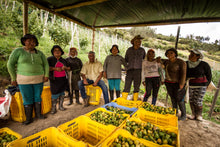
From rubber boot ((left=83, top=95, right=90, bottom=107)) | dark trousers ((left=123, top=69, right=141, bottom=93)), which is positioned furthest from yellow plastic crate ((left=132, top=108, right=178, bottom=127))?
rubber boot ((left=83, top=95, right=90, bottom=107))

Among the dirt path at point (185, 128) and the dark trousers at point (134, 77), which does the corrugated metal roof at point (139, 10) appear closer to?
the dark trousers at point (134, 77)

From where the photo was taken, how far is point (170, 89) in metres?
3.23

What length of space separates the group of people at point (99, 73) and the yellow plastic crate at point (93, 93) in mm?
139

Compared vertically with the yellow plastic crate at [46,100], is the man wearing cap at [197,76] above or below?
above

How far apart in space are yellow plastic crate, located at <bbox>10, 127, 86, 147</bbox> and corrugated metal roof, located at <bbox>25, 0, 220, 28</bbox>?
2.87 m

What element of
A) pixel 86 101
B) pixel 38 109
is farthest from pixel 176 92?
pixel 38 109

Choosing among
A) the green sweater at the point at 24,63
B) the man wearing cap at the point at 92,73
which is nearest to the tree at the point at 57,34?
the man wearing cap at the point at 92,73

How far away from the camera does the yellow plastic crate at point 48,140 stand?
1230mm

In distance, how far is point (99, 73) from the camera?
12.4 feet

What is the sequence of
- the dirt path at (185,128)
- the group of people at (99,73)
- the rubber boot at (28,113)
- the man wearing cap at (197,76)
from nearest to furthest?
the dirt path at (185,128) → the group of people at (99,73) → the rubber boot at (28,113) → the man wearing cap at (197,76)

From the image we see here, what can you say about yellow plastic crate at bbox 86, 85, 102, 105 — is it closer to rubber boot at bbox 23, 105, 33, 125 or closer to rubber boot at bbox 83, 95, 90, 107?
rubber boot at bbox 83, 95, 90, 107

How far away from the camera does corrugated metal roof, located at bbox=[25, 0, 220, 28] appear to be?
284 centimetres

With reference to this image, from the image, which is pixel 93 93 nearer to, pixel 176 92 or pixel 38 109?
pixel 38 109

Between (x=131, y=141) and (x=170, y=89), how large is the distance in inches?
91.7
